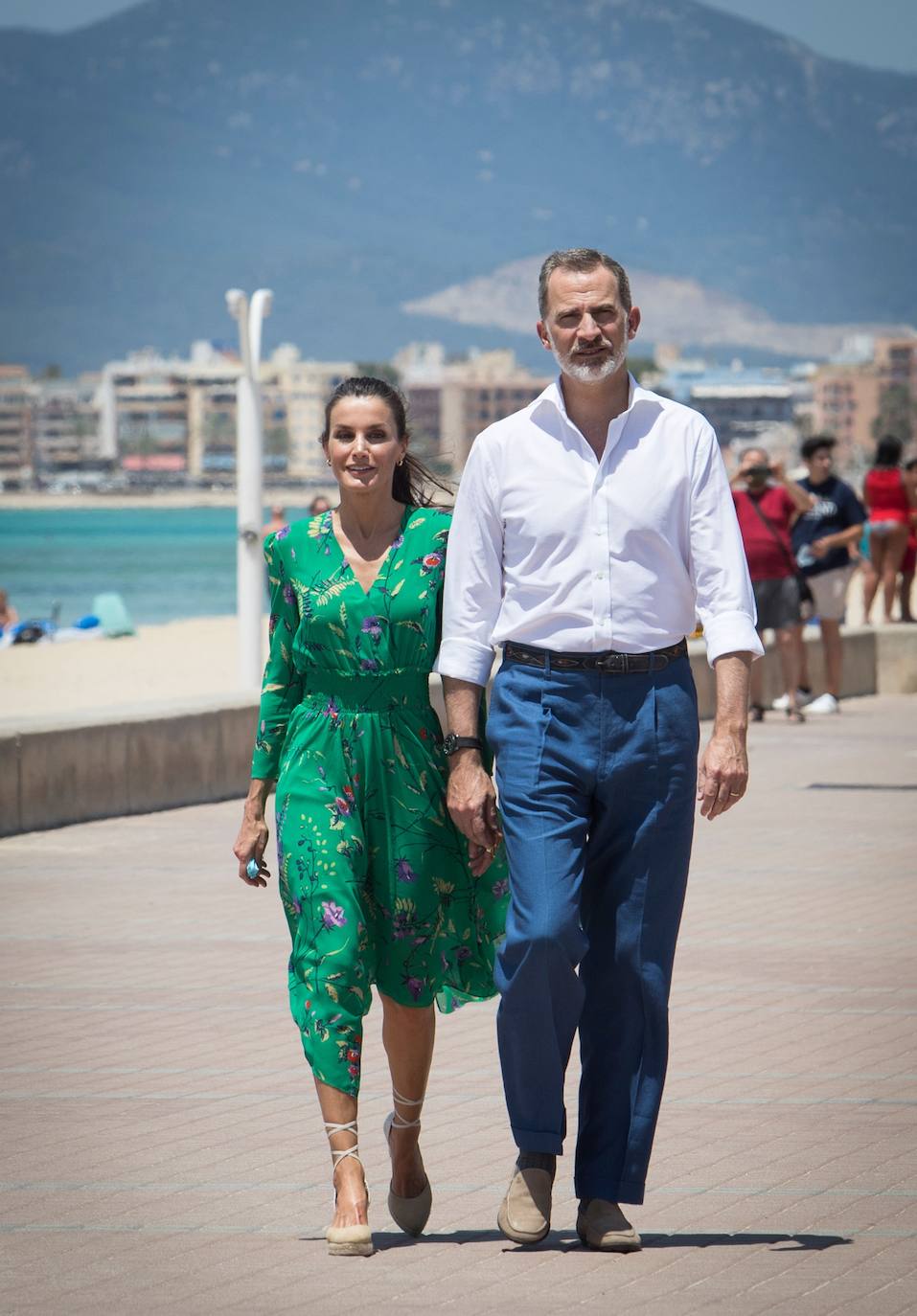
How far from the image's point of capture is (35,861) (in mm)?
10273

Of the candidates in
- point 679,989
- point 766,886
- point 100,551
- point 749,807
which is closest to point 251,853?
point 679,989

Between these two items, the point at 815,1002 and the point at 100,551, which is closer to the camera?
the point at 815,1002

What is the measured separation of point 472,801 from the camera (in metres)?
4.62

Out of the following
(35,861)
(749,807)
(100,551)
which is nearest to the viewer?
(35,861)

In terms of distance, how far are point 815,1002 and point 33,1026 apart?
2.40 m

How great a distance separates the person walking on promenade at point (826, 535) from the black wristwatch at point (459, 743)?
12.1 m

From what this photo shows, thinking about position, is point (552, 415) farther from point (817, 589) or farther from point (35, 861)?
point (817, 589)

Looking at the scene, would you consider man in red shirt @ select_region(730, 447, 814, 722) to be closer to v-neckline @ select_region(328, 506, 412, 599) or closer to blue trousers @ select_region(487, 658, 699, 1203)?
v-neckline @ select_region(328, 506, 412, 599)

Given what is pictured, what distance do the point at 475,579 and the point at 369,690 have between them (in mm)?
357

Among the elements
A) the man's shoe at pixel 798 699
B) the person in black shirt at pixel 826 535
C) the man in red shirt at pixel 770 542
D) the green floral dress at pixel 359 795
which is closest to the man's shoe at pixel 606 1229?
the green floral dress at pixel 359 795

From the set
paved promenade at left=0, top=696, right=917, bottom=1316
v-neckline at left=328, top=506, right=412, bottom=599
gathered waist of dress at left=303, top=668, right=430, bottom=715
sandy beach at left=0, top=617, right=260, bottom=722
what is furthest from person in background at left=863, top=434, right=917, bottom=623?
gathered waist of dress at left=303, top=668, right=430, bottom=715

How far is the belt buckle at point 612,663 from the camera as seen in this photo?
14.8ft

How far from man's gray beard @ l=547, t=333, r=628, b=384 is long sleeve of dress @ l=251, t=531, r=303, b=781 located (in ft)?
2.36

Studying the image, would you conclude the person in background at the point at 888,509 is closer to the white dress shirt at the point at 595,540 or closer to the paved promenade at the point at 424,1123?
the paved promenade at the point at 424,1123
